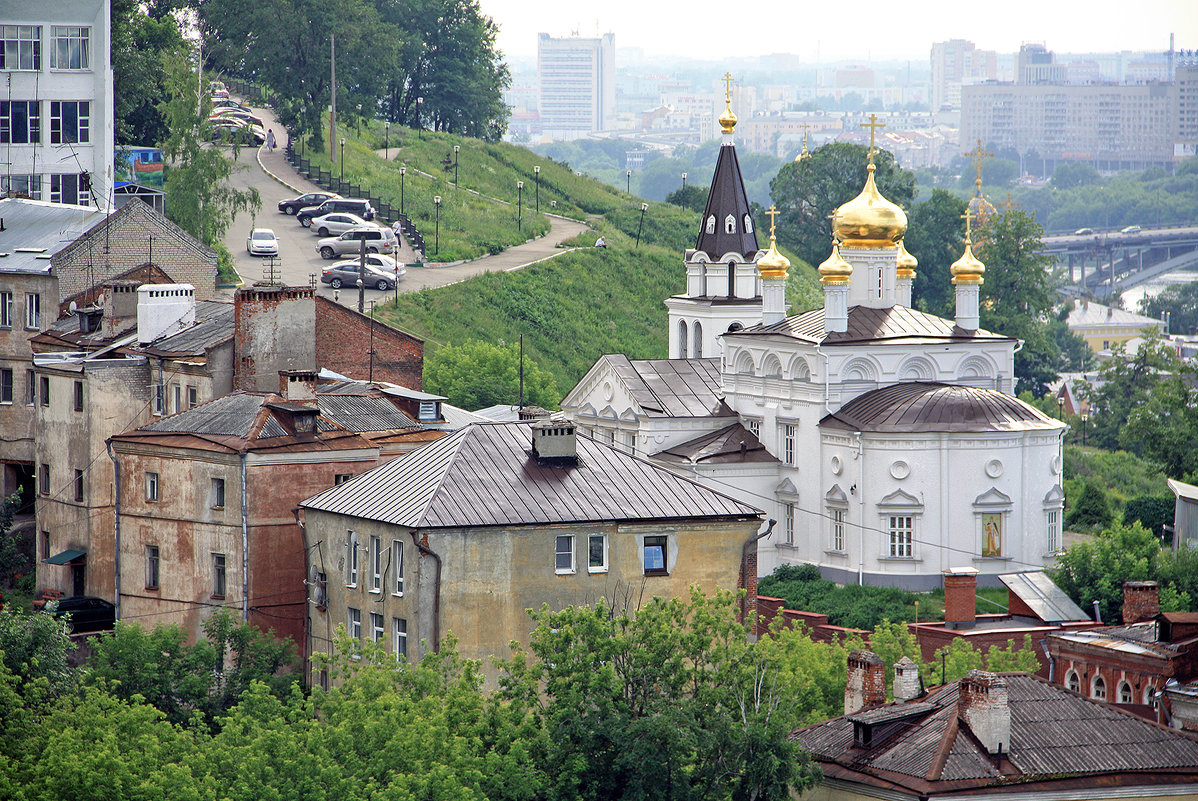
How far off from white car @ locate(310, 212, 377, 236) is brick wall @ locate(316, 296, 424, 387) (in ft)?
105

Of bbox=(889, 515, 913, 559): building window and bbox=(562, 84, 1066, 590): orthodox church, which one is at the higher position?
bbox=(562, 84, 1066, 590): orthodox church

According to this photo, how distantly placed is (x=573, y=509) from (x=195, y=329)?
16.7 meters

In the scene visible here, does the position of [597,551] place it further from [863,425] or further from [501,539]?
[863,425]

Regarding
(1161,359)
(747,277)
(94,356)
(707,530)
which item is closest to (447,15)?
(1161,359)

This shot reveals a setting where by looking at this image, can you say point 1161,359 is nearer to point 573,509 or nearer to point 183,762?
point 573,509

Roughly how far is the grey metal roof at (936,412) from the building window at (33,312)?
76.0 ft

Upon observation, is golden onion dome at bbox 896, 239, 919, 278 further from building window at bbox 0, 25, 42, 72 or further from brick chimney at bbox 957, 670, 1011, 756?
brick chimney at bbox 957, 670, 1011, 756

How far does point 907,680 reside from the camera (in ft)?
131

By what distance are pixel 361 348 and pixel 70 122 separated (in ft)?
78.9

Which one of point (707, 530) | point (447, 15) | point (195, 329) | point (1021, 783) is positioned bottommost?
point (1021, 783)

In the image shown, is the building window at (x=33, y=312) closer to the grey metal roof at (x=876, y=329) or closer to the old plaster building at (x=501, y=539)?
the grey metal roof at (x=876, y=329)

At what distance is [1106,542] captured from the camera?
58156 mm

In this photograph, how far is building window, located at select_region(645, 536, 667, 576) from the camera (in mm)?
45469

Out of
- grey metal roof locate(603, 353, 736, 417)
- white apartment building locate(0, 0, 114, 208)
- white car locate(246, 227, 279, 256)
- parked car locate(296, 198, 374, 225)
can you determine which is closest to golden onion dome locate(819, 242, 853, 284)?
grey metal roof locate(603, 353, 736, 417)
